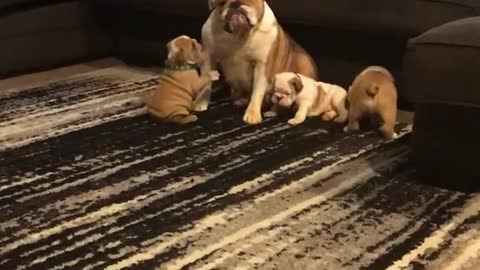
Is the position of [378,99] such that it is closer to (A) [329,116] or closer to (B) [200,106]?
(A) [329,116]

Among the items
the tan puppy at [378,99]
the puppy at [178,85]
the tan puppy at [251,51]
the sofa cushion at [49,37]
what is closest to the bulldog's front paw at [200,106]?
the tan puppy at [251,51]

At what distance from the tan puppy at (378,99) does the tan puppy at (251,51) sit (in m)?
0.32

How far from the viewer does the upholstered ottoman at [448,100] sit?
190 centimetres

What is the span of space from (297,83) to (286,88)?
→ 0.04 m

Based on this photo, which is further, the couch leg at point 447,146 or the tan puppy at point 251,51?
the tan puppy at point 251,51

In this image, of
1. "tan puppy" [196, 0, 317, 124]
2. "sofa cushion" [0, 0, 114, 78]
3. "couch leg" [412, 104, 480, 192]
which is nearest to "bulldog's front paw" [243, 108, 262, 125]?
"tan puppy" [196, 0, 317, 124]

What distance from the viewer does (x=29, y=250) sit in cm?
173

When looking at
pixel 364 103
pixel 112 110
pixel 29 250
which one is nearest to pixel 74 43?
pixel 112 110

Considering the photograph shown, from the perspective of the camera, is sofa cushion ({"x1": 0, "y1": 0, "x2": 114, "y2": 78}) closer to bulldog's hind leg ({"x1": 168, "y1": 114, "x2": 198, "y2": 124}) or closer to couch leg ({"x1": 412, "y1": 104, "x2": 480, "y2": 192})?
bulldog's hind leg ({"x1": 168, "y1": 114, "x2": 198, "y2": 124})

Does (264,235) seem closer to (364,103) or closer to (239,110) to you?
(364,103)

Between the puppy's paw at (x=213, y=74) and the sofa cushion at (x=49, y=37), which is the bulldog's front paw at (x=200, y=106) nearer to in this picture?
the puppy's paw at (x=213, y=74)

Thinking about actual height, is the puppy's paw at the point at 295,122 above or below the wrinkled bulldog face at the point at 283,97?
below

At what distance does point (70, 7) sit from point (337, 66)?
1160mm

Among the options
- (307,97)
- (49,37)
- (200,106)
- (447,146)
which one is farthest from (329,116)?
(49,37)
